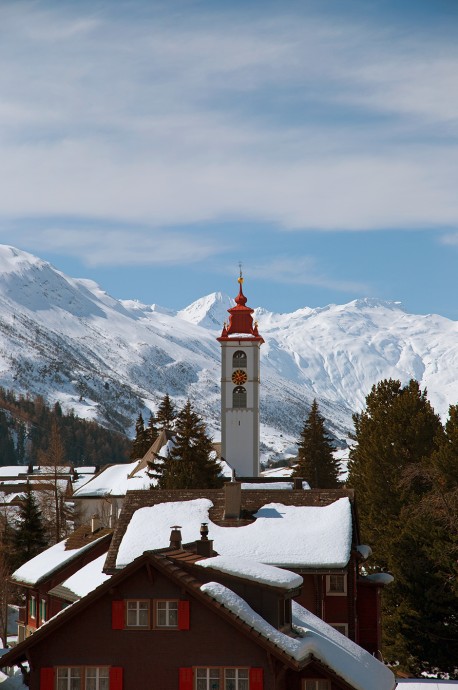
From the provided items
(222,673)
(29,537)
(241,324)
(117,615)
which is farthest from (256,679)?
(241,324)

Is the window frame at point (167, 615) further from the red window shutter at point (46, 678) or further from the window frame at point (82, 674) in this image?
the red window shutter at point (46, 678)

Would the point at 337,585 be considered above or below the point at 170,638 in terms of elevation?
above

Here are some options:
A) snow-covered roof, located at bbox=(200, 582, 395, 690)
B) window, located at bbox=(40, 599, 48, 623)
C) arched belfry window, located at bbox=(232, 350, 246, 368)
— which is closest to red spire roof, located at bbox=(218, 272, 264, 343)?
arched belfry window, located at bbox=(232, 350, 246, 368)

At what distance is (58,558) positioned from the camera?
53.2 meters

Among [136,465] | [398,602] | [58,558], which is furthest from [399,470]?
[136,465]

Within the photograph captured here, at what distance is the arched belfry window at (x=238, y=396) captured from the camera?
11619cm

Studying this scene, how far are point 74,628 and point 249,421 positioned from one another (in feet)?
269

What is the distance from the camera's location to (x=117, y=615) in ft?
106

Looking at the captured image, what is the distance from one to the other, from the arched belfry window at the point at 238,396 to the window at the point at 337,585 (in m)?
72.1

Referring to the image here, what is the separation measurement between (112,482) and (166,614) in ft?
276

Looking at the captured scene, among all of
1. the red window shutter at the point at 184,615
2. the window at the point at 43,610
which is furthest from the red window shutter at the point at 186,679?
the window at the point at 43,610

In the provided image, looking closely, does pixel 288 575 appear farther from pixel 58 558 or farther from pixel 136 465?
pixel 136 465

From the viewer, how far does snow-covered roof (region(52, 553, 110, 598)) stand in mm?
43906

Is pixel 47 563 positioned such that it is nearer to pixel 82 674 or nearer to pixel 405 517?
pixel 405 517
